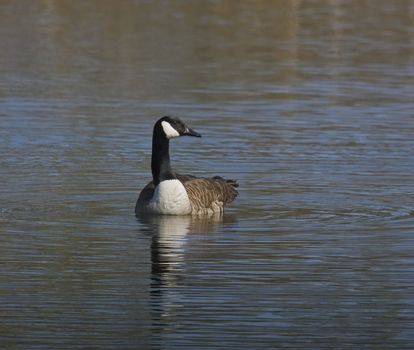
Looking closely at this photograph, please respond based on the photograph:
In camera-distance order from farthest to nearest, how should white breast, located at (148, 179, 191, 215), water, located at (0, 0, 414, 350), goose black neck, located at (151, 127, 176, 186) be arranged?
1. goose black neck, located at (151, 127, 176, 186)
2. white breast, located at (148, 179, 191, 215)
3. water, located at (0, 0, 414, 350)

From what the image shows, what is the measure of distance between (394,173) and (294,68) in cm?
1305

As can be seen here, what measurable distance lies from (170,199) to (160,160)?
0.60 metres

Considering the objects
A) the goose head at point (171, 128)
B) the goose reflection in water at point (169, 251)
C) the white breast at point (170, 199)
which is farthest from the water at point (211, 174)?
the goose head at point (171, 128)

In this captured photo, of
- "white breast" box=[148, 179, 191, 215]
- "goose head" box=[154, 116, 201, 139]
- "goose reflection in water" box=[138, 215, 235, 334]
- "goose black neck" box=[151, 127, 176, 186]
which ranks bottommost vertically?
"goose reflection in water" box=[138, 215, 235, 334]

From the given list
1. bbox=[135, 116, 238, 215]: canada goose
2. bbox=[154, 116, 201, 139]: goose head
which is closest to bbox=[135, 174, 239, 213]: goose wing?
bbox=[135, 116, 238, 215]: canada goose

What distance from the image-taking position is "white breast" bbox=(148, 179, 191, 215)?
54.4ft

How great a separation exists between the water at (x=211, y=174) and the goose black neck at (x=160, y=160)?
539 mm

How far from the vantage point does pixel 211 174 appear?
63.7 feet

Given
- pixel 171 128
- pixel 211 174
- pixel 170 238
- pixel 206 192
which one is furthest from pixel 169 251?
pixel 211 174

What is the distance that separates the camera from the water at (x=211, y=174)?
11.8 meters

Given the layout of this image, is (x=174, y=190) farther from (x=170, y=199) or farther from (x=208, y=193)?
(x=208, y=193)

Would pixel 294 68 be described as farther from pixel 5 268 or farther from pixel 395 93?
pixel 5 268

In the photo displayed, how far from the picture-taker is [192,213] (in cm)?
1697

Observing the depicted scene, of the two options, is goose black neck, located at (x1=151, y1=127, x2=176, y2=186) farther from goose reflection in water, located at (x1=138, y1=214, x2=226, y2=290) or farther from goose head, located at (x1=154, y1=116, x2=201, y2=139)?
goose reflection in water, located at (x1=138, y1=214, x2=226, y2=290)
